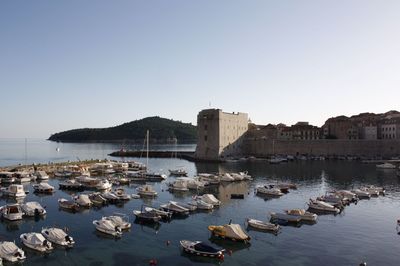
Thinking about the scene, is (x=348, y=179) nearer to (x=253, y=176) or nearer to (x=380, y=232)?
(x=253, y=176)

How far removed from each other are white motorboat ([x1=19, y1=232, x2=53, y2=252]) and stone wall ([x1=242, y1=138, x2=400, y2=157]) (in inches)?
3369

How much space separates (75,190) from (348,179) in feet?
131

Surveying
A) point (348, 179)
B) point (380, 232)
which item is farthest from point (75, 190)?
point (348, 179)

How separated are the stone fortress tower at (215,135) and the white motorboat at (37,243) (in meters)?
71.8

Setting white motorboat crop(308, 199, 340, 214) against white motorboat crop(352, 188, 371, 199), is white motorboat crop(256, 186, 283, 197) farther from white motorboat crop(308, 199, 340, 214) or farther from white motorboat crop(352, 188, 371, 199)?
white motorboat crop(352, 188, 371, 199)

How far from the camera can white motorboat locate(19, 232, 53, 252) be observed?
24.7 m

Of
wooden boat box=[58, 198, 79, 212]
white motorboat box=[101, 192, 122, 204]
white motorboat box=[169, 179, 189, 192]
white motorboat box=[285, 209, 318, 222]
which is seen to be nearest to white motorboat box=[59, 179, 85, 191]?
white motorboat box=[101, 192, 122, 204]

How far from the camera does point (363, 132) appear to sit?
111500 mm

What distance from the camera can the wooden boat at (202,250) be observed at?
2405cm

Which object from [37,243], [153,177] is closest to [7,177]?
[153,177]

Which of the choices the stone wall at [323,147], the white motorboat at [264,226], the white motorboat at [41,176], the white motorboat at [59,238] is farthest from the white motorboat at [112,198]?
the stone wall at [323,147]

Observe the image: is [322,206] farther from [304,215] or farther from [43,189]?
[43,189]

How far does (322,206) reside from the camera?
38.7m

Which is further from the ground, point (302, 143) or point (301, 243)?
point (302, 143)
